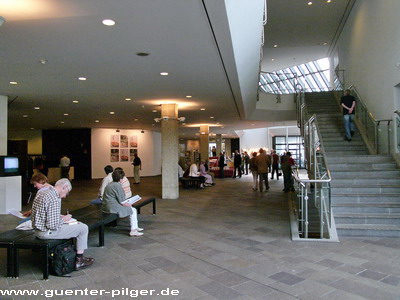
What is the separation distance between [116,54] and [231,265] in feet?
14.7

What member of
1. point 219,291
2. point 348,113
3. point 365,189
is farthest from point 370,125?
point 219,291

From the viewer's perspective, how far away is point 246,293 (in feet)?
12.2

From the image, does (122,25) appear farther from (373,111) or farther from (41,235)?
(373,111)

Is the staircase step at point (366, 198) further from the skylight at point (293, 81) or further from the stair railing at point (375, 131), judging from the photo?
the skylight at point (293, 81)

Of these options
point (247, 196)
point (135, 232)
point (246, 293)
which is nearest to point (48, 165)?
point (247, 196)

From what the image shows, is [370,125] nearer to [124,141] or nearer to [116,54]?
[116,54]

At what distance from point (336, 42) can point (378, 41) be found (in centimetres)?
851

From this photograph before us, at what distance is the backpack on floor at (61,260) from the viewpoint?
4320mm

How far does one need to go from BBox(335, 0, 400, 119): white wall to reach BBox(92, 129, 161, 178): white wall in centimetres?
1510

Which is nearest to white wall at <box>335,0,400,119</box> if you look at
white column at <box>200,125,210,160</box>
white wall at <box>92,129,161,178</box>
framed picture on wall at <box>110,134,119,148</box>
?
white column at <box>200,125,210,160</box>

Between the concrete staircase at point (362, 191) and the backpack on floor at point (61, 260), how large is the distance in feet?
16.0

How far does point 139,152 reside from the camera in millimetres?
24250

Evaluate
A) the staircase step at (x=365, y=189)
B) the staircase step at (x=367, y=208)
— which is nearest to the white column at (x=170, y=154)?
the staircase step at (x=365, y=189)

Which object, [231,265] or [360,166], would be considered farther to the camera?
[360,166]
